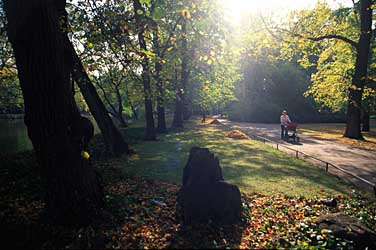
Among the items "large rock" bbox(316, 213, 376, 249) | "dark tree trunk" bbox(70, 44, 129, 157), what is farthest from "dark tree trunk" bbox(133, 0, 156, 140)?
"large rock" bbox(316, 213, 376, 249)

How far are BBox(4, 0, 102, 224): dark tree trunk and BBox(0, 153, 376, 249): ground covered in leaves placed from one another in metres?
0.44

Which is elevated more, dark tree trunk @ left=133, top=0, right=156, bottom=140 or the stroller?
dark tree trunk @ left=133, top=0, right=156, bottom=140

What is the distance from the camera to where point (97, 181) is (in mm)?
5777

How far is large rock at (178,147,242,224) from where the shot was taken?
5395 millimetres

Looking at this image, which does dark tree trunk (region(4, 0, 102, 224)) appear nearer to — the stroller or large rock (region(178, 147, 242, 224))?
large rock (region(178, 147, 242, 224))

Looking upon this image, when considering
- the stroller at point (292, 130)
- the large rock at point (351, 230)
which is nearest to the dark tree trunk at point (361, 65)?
the stroller at point (292, 130)

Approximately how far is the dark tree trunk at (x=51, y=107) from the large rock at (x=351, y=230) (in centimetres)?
465

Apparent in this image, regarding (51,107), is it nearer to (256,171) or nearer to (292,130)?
(256,171)

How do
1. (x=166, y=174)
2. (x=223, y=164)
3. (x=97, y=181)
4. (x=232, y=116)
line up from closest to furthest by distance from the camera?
(x=97, y=181), (x=166, y=174), (x=223, y=164), (x=232, y=116)

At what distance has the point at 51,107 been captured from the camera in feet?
16.0

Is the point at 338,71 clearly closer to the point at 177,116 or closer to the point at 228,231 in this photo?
the point at 177,116

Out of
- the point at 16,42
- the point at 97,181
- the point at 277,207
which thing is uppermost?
the point at 16,42

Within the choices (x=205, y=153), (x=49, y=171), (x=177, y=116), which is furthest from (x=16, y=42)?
(x=177, y=116)

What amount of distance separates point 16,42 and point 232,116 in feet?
146
